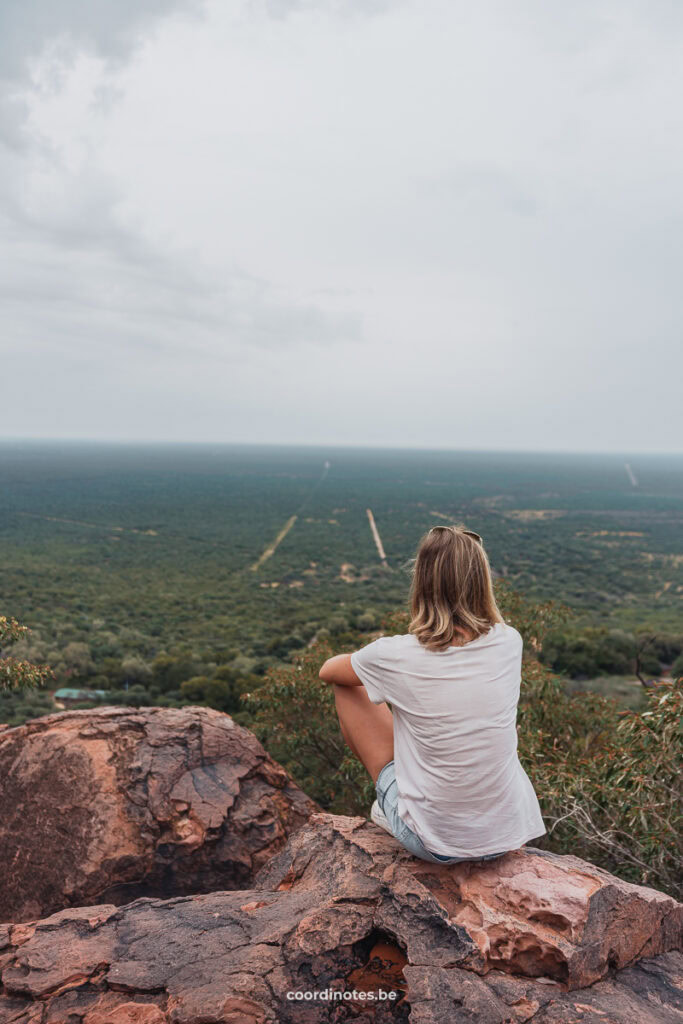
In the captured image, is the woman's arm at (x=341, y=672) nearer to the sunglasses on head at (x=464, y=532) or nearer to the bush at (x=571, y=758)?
the sunglasses on head at (x=464, y=532)

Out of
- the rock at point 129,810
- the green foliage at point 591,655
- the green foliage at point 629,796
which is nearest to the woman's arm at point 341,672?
the rock at point 129,810

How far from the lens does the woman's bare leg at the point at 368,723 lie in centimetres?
311

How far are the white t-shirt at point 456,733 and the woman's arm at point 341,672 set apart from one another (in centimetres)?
10

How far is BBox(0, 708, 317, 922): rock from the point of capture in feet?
13.9

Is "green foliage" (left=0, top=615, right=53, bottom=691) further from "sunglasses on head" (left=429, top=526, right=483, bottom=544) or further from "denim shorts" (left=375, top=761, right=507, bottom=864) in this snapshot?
"sunglasses on head" (left=429, top=526, right=483, bottom=544)

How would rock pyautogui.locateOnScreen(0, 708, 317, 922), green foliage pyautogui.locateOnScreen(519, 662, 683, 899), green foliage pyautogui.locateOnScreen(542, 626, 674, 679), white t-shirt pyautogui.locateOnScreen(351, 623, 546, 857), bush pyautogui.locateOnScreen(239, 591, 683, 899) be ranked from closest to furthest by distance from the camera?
white t-shirt pyautogui.locateOnScreen(351, 623, 546, 857) < rock pyautogui.locateOnScreen(0, 708, 317, 922) < green foliage pyautogui.locateOnScreen(519, 662, 683, 899) < bush pyautogui.locateOnScreen(239, 591, 683, 899) < green foliage pyautogui.locateOnScreen(542, 626, 674, 679)

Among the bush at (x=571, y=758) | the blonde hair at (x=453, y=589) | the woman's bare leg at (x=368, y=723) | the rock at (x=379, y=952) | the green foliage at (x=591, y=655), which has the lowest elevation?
the green foliage at (x=591, y=655)

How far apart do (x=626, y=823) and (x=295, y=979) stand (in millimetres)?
5056

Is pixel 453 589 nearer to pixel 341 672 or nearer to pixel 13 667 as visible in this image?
pixel 341 672

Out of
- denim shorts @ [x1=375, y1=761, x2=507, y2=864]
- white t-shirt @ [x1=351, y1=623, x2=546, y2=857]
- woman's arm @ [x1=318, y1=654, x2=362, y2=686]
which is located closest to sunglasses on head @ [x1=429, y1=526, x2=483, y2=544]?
white t-shirt @ [x1=351, y1=623, x2=546, y2=857]

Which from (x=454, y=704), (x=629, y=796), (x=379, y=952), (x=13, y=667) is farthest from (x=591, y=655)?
(x=454, y=704)

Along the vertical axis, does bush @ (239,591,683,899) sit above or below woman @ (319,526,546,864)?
below

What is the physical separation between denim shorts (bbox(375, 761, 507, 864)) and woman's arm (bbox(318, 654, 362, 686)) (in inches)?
21.0

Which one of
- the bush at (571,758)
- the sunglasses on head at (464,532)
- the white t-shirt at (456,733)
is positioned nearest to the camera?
the white t-shirt at (456,733)
